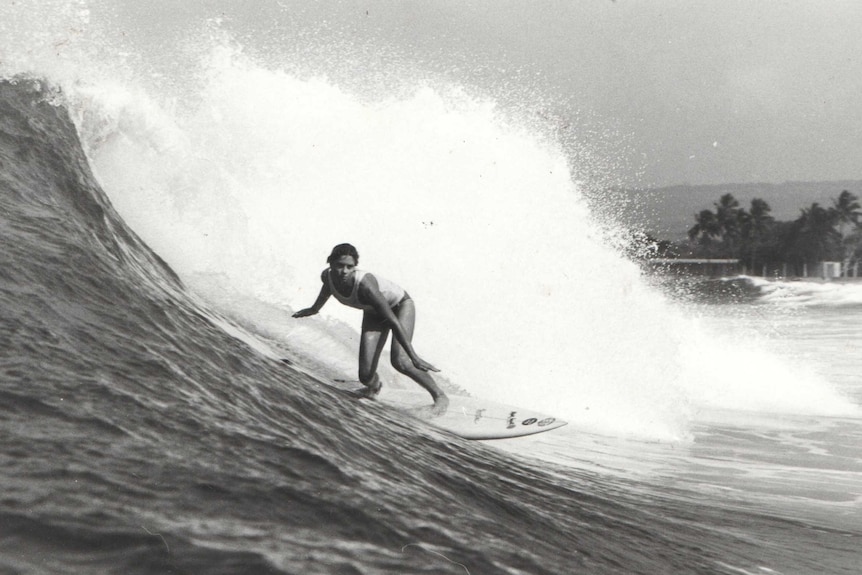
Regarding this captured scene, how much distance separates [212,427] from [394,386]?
144 inches

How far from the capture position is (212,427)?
11.5 ft

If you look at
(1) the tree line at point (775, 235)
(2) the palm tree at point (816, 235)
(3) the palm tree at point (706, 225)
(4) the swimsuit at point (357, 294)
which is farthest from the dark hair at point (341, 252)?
(3) the palm tree at point (706, 225)

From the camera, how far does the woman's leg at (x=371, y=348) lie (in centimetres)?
611

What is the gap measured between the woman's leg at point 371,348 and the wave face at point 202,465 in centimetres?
44

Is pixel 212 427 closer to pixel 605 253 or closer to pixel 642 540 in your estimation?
pixel 642 540

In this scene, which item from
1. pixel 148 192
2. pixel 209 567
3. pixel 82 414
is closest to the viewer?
pixel 209 567

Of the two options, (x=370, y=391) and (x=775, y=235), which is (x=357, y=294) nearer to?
(x=370, y=391)

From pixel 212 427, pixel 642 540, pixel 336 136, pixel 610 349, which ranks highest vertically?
pixel 336 136

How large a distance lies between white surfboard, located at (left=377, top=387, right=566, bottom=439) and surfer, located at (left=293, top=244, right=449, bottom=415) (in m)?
0.14

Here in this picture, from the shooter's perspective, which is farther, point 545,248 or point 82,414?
point 545,248

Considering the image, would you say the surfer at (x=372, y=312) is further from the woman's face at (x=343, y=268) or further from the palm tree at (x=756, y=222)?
the palm tree at (x=756, y=222)

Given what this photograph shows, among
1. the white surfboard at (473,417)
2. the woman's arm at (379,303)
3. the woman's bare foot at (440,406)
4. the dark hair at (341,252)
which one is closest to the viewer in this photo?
the dark hair at (341,252)

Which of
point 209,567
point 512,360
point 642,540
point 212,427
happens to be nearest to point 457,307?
point 512,360

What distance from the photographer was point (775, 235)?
366 ft
